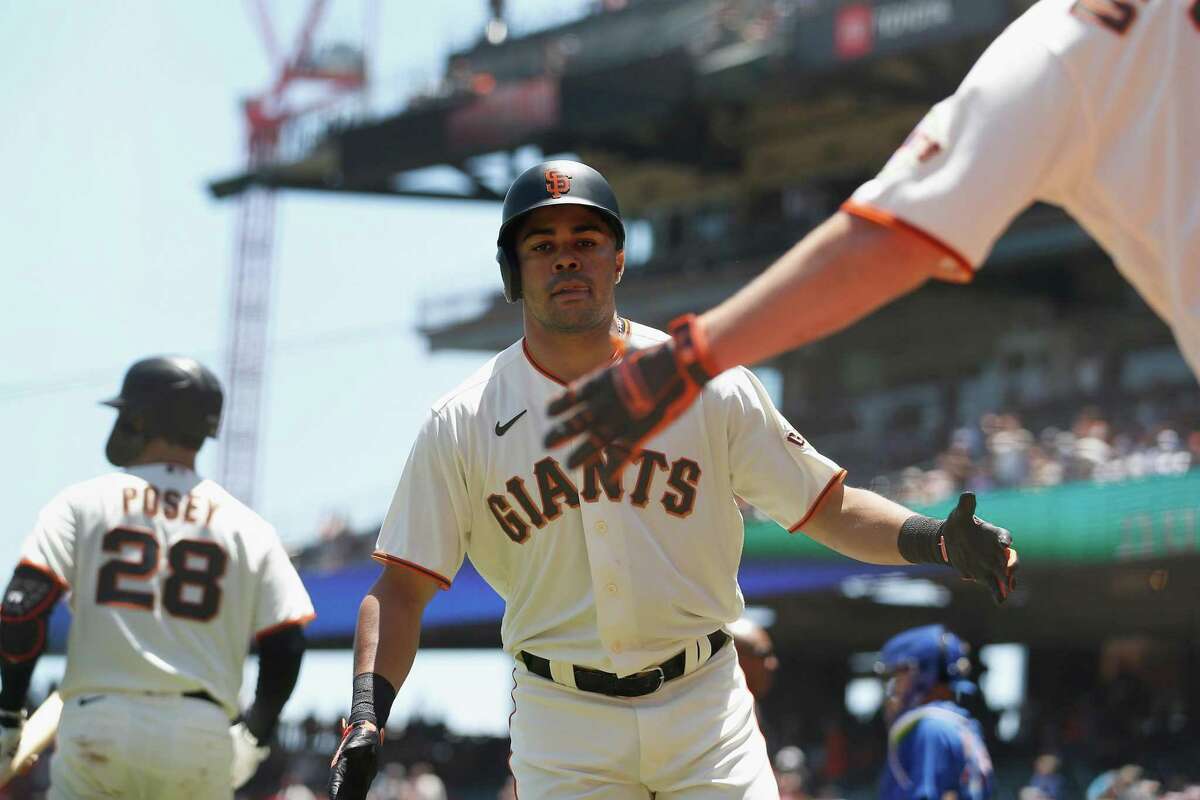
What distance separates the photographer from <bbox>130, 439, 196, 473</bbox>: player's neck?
620 cm

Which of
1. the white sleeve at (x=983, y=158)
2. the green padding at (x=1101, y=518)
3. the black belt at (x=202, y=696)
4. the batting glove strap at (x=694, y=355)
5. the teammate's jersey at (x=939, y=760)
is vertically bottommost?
the teammate's jersey at (x=939, y=760)

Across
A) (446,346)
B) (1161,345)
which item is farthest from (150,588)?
(446,346)

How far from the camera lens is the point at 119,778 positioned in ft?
18.4

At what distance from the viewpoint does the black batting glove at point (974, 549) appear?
159 inches

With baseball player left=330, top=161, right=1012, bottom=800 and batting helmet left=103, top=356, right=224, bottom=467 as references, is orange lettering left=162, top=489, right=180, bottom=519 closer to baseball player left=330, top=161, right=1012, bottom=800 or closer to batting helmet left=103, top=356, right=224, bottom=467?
batting helmet left=103, top=356, right=224, bottom=467

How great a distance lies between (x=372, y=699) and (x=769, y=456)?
44.8 inches

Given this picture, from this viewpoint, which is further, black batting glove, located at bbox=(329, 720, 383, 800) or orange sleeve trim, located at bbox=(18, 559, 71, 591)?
orange sleeve trim, located at bbox=(18, 559, 71, 591)

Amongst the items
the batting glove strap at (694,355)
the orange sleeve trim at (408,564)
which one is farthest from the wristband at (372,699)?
the batting glove strap at (694,355)

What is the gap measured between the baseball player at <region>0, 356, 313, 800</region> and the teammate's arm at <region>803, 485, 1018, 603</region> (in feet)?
7.25

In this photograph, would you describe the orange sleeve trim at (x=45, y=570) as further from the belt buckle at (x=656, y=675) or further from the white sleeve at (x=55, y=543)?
the belt buckle at (x=656, y=675)

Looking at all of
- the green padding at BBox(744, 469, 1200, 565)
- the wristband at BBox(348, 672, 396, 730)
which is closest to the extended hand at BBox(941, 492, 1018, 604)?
the wristband at BBox(348, 672, 396, 730)

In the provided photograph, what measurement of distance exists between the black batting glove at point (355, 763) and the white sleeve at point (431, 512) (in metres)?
0.43

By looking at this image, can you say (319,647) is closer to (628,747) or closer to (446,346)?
(446,346)

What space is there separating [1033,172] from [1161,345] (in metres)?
28.7
